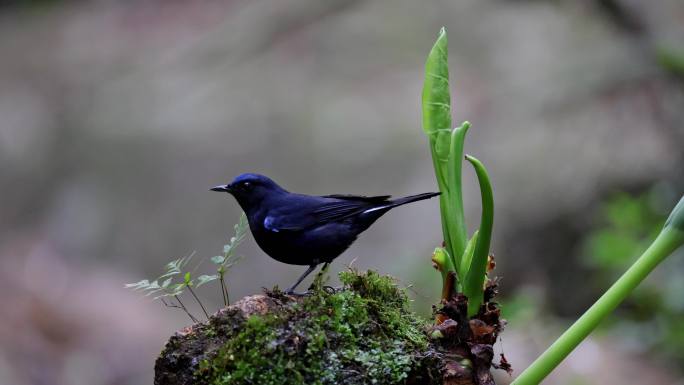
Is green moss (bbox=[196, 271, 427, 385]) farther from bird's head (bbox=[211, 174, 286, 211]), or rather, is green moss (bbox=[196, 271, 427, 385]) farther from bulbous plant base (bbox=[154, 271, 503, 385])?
bird's head (bbox=[211, 174, 286, 211])

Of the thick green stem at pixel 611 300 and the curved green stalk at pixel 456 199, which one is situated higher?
the curved green stalk at pixel 456 199


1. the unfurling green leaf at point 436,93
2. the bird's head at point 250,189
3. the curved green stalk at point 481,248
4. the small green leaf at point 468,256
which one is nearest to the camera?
the curved green stalk at point 481,248

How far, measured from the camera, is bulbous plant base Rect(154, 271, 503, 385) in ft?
7.70

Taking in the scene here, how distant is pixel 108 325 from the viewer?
31.5 feet

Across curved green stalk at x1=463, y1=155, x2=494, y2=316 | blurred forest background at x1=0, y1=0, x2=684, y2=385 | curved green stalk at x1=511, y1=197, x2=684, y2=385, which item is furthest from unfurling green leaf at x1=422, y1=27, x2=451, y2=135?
blurred forest background at x1=0, y1=0, x2=684, y2=385

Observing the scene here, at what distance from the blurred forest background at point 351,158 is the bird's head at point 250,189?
3292mm

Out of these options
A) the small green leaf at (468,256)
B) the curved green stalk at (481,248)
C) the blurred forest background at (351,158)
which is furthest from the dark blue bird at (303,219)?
the blurred forest background at (351,158)

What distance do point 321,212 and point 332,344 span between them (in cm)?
108

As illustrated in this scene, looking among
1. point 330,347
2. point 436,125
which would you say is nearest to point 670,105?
point 436,125

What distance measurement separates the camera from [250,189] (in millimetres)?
3555

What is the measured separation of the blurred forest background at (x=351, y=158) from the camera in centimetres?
745

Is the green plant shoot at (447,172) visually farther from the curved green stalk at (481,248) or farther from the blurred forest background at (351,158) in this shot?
the blurred forest background at (351,158)

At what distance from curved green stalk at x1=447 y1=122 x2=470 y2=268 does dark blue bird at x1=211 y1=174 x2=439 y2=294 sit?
0.44 m

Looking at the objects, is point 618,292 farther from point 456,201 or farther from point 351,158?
point 351,158
